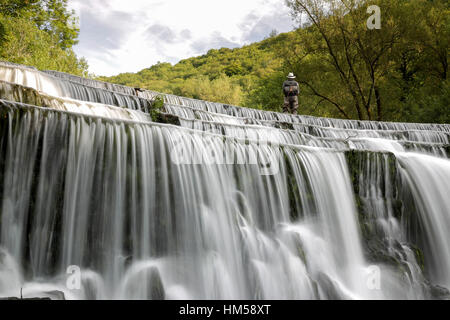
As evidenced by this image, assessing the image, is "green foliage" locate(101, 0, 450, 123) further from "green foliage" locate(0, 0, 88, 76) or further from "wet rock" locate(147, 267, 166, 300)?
"wet rock" locate(147, 267, 166, 300)

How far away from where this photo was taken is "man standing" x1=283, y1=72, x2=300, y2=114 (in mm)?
14395

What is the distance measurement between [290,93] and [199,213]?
11.3 m

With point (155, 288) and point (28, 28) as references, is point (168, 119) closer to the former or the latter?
point (155, 288)

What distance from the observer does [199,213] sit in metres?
4.80

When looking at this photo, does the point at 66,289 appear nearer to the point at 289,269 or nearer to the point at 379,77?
the point at 289,269

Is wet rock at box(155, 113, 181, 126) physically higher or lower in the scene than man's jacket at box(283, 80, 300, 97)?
lower

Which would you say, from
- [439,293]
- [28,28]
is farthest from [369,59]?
[28,28]

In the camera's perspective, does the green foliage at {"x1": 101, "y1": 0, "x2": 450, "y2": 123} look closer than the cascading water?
No

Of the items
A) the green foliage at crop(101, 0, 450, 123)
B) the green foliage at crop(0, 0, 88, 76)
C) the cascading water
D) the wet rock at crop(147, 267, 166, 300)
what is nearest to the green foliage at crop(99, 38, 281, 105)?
the green foliage at crop(101, 0, 450, 123)

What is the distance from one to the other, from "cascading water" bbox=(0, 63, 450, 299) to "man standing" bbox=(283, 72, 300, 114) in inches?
331

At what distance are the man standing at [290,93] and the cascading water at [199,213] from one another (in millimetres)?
8419

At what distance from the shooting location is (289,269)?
4.75 m

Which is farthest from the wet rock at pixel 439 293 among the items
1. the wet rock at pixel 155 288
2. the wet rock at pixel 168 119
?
the wet rock at pixel 168 119
